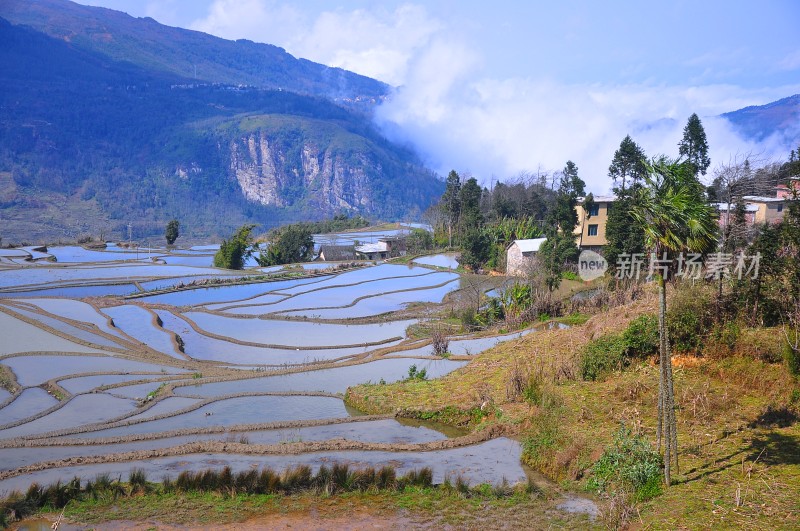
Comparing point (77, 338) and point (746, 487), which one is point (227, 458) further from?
point (77, 338)

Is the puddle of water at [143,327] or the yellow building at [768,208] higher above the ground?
the yellow building at [768,208]

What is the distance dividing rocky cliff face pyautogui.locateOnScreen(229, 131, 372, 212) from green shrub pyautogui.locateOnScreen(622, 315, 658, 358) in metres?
139

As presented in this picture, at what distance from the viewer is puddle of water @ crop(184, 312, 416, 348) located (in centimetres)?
2317

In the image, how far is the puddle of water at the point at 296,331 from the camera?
23.2m

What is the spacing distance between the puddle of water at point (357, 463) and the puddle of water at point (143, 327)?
10.2 m

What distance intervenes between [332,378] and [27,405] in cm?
736

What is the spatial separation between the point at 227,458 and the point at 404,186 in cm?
16298

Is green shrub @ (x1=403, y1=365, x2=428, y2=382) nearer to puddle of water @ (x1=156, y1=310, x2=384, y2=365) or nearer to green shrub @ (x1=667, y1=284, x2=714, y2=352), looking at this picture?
puddle of water @ (x1=156, y1=310, x2=384, y2=365)

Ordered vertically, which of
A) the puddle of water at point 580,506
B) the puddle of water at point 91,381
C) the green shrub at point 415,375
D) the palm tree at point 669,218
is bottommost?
the puddle of water at point 91,381

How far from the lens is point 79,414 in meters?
14.0

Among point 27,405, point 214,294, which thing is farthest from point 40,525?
point 214,294

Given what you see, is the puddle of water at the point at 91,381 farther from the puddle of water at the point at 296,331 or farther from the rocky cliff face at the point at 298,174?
the rocky cliff face at the point at 298,174

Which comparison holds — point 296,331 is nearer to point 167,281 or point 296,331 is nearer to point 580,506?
point 580,506

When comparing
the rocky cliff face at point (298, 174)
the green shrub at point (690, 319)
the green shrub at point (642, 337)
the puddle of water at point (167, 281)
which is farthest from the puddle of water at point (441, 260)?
the rocky cliff face at point (298, 174)
